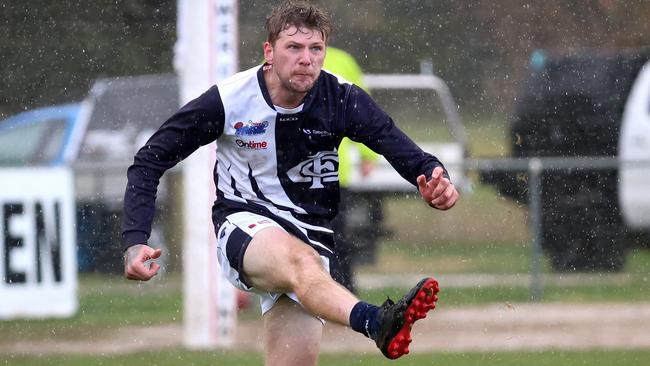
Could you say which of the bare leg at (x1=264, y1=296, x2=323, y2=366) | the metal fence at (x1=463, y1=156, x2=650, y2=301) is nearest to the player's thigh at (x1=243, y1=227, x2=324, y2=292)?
the bare leg at (x1=264, y1=296, x2=323, y2=366)

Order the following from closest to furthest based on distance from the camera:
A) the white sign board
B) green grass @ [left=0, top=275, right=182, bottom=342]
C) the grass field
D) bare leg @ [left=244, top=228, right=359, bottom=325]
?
bare leg @ [left=244, top=228, right=359, bottom=325] < the grass field < green grass @ [left=0, top=275, right=182, bottom=342] < the white sign board

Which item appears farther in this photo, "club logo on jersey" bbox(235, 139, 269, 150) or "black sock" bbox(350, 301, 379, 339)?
"club logo on jersey" bbox(235, 139, 269, 150)

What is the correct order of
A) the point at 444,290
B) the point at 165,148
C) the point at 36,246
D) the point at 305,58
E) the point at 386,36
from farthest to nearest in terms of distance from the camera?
the point at 444,290 → the point at 36,246 → the point at 386,36 → the point at 165,148 → the point at 305,58

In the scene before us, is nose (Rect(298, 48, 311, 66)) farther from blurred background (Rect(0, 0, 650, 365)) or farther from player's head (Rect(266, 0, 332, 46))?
blurred background (Rect(0, 0, 650, 365))

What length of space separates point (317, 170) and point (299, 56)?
1.51 ft

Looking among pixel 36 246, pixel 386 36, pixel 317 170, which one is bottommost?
pixel 36 246

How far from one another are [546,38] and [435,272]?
1.78 meters

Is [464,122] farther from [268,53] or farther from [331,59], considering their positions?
[268,53]

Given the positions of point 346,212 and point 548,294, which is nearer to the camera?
point 346,212

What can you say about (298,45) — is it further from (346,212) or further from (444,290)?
(444,290)

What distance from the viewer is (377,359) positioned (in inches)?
289

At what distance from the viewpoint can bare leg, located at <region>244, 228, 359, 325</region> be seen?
14.2ft

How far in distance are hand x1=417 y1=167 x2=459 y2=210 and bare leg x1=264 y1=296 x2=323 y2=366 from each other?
69 cm

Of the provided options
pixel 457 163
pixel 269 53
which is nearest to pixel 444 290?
pixel 457 163
